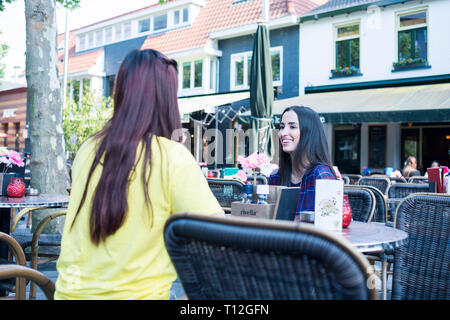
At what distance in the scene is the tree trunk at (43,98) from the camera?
4.73m

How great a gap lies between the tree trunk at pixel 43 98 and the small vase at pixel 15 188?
172 centimetres

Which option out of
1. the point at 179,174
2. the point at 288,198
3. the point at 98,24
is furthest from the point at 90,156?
the point at 98,24

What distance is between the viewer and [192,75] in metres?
17.5

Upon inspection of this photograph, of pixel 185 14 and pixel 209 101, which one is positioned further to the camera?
pixel 185 14

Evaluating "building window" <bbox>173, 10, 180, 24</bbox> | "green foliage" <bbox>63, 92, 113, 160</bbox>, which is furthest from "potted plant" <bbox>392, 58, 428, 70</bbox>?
"building window" <bbox>173, 10, 180, 24</bbox>

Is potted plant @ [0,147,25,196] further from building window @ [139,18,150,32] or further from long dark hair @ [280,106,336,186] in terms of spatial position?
building window @ [139,18,150,32]

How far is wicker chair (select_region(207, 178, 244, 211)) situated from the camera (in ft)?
11.0

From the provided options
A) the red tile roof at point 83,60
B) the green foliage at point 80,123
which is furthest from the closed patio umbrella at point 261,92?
the red tile roof at point 83,60

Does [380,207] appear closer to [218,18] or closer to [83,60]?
[218,18]

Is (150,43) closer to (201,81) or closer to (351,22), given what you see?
(201,81)

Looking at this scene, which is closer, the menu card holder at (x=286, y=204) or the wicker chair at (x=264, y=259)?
the wicker chair at (x=264, y=259)

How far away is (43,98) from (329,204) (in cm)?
385

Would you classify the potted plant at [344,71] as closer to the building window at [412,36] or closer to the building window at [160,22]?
the building window at [412,36]

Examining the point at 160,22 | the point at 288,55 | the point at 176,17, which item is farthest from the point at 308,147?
the point at 160,22
